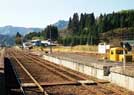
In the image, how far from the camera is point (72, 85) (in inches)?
892

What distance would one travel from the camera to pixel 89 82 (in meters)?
23.5

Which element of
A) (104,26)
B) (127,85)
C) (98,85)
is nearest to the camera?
(127,85)

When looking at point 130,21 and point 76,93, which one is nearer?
point 76,93

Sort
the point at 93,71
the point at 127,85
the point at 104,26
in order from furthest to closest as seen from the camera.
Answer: the point at 104,26
the point at 93,71
the point at 127,85

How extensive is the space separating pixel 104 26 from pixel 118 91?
167400mm

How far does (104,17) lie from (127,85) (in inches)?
6768

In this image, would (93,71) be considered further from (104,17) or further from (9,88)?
→ (104,17)

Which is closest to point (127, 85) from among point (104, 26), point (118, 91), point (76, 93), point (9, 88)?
point (118, 91)

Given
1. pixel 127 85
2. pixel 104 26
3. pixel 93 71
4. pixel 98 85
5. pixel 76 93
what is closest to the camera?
pixel 76 93

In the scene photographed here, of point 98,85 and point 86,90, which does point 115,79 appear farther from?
point 86,90

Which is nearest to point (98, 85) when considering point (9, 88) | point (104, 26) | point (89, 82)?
point (89, 82)

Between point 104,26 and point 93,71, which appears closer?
point 93,71

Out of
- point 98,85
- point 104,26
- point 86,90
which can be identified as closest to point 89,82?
point 98,85

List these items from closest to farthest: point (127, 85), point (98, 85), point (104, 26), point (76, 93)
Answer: point (76, 93) < point (127, 85) < point (98, 85) < point (104, 26)
